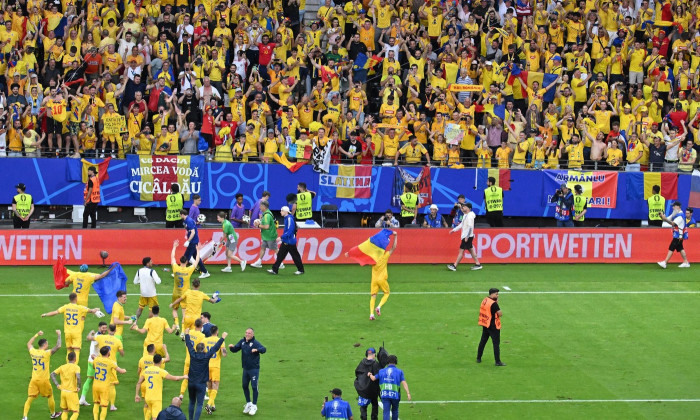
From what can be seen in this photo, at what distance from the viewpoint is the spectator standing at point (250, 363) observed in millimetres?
21453

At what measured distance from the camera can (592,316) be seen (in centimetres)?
2867

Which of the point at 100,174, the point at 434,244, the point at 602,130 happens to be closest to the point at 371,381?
the point at 434,244

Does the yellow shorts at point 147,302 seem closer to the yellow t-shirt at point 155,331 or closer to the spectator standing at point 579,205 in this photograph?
the yellow t-shirt at point 155,331

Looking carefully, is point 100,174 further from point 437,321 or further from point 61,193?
point 437,321

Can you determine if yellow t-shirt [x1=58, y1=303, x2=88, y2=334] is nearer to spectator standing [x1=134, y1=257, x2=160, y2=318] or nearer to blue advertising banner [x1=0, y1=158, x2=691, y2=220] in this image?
spectator standing [x1=134, y1=257, x2=160, y2=318]

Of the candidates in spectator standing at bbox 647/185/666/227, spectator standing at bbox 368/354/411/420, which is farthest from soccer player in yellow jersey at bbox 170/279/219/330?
spectator standing at bbox 647/185/666/227

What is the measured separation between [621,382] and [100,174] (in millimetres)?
17455

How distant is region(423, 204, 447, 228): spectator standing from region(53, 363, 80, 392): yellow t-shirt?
1510 centimetres

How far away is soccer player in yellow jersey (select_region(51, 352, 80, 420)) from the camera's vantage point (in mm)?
20609

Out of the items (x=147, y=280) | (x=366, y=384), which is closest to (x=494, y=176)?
(x=147, y=280)

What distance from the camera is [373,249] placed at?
2797 cm

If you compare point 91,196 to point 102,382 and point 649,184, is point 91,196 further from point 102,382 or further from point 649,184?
point 649,184

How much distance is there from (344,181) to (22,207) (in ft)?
30.1

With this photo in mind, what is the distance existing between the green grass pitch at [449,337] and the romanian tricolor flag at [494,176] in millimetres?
3387
